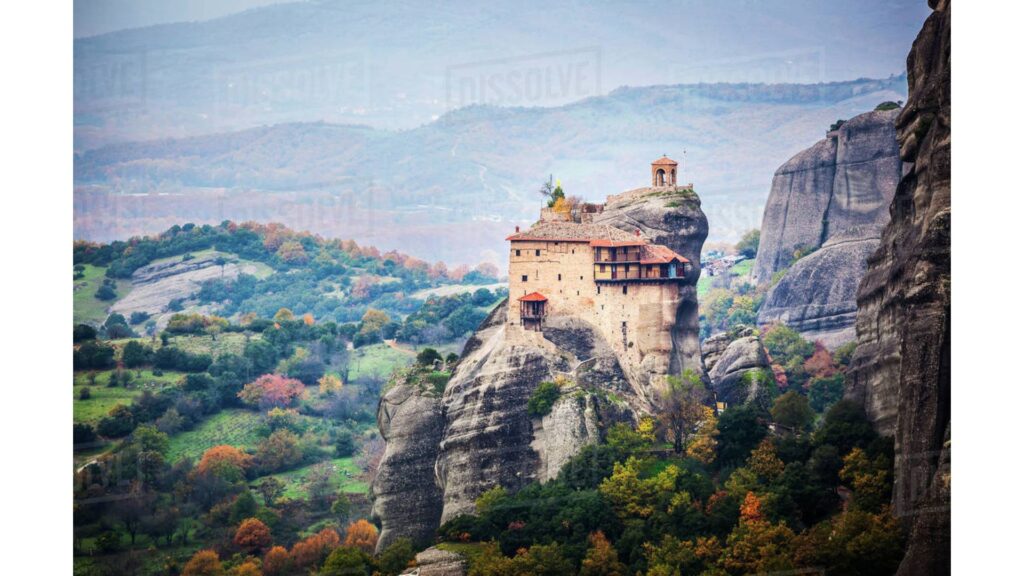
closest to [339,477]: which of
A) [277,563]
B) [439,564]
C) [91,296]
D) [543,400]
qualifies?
[277,563]

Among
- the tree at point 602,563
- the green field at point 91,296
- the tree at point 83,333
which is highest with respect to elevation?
the green field at point 91,296

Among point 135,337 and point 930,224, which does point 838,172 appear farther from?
point 135,337

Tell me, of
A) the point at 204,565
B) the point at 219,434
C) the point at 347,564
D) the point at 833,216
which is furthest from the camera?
the point at 833,216

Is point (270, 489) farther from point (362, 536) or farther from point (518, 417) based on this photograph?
point (518, 417)

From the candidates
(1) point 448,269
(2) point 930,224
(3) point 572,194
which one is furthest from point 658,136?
(2) point 930,224

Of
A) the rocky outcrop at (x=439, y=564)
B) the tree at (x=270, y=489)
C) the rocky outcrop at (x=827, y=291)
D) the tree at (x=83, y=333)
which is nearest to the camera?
the rocky outcrop at (x=439, y=564)

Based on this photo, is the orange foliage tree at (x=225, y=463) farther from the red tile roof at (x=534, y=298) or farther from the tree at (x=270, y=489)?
the red tile roof at (x=534, y=298)

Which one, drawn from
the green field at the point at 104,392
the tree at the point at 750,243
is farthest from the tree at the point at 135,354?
the tree at the point at 750,243
